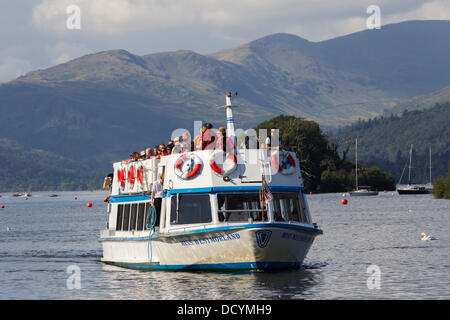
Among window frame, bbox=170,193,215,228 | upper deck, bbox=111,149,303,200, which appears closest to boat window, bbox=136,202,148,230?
upper deck, bbox=111,149,303,200

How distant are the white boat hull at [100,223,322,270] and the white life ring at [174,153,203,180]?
2.22 meters

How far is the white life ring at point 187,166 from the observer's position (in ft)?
103

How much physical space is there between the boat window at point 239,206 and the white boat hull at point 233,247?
947 mm

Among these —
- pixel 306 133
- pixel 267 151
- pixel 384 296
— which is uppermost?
pixel 306 133

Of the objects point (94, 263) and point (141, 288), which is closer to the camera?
point (141, 288)

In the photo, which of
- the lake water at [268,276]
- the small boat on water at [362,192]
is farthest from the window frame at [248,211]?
the small boat on water at [362,192]

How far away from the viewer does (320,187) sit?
163 meters

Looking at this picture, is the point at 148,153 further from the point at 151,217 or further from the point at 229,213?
the point at 229,213

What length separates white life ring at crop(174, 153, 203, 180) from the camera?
31484mm

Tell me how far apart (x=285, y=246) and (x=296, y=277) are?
1504 millimetres

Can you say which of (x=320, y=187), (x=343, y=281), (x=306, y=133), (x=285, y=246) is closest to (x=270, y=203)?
(x=285, y=246)

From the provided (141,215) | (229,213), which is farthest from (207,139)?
(141,215)

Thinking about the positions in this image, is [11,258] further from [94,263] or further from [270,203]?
[270,203]

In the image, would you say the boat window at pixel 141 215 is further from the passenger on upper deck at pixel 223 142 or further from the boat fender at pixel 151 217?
the passenger on upper deck at pixel 223 142
